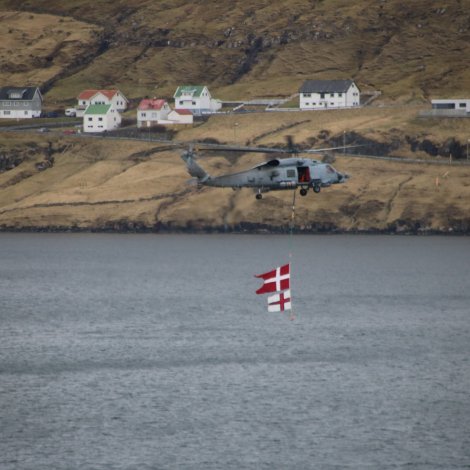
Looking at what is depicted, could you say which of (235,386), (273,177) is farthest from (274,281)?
(273,177)

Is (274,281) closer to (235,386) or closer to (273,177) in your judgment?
(235,386)

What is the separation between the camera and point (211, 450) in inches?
4141

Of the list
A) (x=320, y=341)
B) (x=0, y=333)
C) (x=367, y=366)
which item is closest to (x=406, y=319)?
(x=320, y=341)

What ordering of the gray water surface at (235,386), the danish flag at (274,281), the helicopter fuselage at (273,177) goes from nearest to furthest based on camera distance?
the gray water surface at (235,386) < the danish flag at (274,281) < the helicopter fuselage at (273,177)

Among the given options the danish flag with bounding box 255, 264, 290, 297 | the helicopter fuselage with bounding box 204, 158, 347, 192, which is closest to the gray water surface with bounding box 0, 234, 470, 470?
the danish flag with bounding box 255, 264, 290, 297

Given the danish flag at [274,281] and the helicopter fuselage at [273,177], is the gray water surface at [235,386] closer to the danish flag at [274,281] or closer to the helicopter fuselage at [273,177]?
the danish flag at [274,281]

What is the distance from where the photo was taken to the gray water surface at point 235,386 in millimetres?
104375

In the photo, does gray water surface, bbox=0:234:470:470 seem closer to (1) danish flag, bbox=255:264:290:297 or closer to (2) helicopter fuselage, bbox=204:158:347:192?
(1) danish flag, bbox=255:264:290:297

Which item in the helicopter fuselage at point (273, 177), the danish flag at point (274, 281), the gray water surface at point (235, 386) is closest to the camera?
the gray water surface at point (235, 386)

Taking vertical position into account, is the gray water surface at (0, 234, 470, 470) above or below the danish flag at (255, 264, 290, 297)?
below

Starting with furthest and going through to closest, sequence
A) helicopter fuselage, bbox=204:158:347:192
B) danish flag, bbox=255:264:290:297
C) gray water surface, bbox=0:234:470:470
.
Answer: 1. helicopter fuselage, bbox=204:158:347:192
2. danish flag, bbox=255:264:290:297
3. gray water surface, bbox=0:234:470:470

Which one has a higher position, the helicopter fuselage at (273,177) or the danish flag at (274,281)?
the helicopter fuselage at (273,177)

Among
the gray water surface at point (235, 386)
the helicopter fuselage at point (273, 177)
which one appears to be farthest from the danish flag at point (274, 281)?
the helicopter fuselage at point (273, 177)

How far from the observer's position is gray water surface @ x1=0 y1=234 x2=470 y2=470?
104 metres
